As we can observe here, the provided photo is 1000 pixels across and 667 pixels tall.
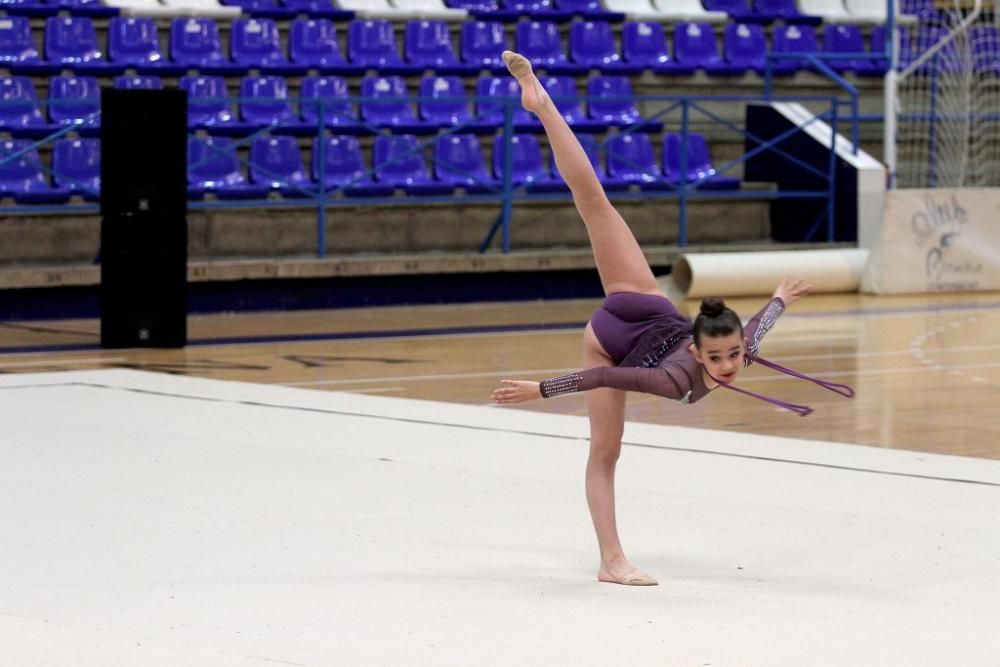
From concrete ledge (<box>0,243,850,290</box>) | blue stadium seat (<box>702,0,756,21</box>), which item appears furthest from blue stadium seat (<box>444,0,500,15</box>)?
concrete ledge (<box>0,243,850,290</box>)

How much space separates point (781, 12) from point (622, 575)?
14.6 m

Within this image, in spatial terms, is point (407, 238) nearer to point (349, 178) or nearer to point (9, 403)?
point (349, 178)

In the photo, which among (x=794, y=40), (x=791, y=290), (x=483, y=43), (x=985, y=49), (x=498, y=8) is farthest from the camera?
(x=985, y=49)

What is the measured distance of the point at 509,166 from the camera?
14969 mm

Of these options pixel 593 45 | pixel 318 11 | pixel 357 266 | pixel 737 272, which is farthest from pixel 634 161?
pixel 357 266

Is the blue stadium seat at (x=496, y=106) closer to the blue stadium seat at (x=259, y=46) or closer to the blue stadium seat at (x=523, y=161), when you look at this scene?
the blue stadium seat at (x=523, y=161)

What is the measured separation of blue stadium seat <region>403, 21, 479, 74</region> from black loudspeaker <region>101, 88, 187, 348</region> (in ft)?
15.9

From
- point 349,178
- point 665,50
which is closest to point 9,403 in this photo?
point 349,178

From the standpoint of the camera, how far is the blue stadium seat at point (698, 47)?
703 inches

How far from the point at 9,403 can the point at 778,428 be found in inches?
152

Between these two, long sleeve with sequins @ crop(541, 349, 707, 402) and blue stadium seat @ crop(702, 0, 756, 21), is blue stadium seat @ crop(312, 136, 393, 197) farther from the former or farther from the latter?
long sleeve with sequins @ crop(541, 349, 707, 402)

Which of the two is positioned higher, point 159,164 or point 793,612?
point 159,164

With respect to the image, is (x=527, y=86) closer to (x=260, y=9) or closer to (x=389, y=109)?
(x=389, y=109)

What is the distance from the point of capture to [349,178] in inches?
604
